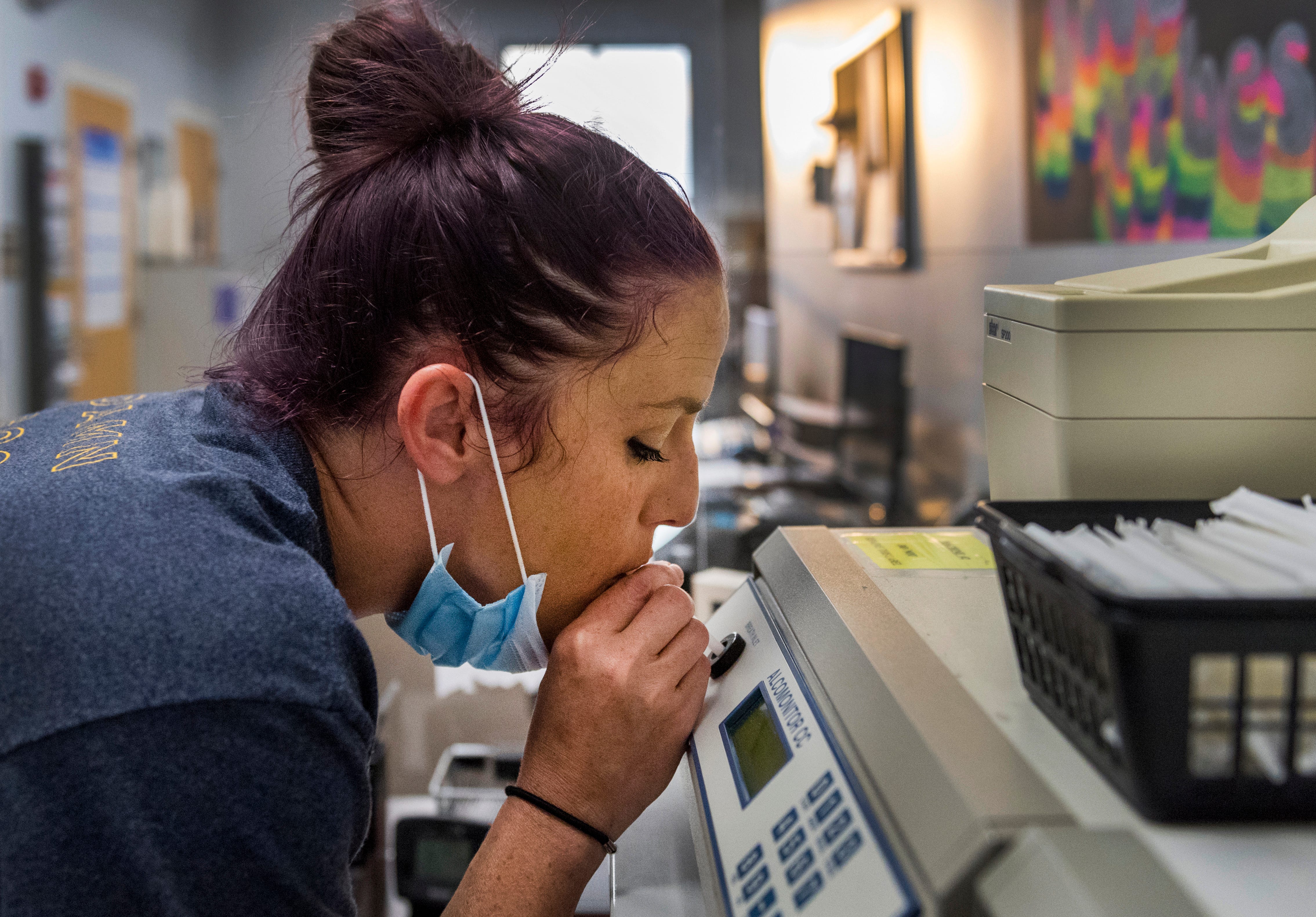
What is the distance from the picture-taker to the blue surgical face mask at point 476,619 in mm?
852

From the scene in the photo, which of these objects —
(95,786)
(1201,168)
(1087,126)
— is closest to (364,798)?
(95,786)

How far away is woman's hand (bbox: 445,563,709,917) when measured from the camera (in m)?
0.71

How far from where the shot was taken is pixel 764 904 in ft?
1.57

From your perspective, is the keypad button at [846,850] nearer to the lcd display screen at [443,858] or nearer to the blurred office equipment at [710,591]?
the blurred office equipment at [710,591]

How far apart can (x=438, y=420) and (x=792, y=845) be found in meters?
0.47

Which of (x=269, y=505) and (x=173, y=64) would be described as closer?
(x=269, y=505)

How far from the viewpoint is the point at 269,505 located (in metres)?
0.73

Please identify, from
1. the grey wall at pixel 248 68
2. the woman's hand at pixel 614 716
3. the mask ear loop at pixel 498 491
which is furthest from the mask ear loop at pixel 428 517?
the grey wall at pixel 248 68

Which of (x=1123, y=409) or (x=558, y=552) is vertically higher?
(x=1123, y=409)

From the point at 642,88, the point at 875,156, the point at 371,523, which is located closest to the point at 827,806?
the point at 371,523

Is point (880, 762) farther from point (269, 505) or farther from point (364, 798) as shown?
point (269, 505)

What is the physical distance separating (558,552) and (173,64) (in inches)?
132

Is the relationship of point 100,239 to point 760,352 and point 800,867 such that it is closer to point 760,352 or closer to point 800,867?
point 760,352

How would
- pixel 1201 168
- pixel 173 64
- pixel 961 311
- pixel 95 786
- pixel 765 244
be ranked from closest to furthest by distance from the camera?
pixel 95 786 → pixel 1201 168 → pixel 961 311 → pixel 765 244 → pixel 173 64
